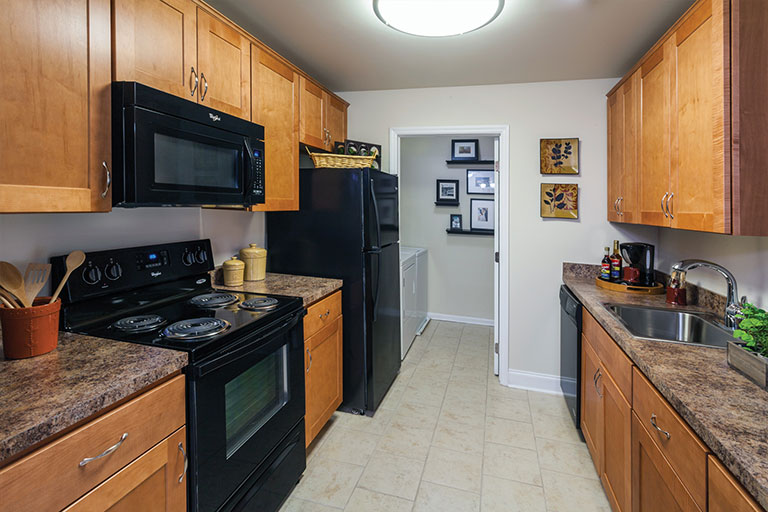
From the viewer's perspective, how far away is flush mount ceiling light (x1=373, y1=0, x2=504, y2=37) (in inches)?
62.4

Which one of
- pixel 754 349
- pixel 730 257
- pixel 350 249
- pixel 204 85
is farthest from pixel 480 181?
pixel 754 349

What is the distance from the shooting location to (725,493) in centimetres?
81

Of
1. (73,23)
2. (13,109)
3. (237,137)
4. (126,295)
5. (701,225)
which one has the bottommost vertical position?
(126,295)

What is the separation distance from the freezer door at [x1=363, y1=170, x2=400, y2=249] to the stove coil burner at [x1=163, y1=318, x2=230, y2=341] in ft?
3.76

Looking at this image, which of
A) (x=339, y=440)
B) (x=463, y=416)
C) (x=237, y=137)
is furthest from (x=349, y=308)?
(x=237, y=137)

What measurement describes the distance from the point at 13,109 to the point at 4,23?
8.6 inches

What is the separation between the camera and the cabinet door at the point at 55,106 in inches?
40.9

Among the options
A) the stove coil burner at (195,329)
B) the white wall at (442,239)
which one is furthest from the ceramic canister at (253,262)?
the white wall at (442,239)

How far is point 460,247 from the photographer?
15.3 feet

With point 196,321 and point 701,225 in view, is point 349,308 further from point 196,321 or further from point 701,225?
point 701,225

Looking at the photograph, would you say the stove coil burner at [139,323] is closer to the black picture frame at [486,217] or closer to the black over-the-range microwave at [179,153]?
the black over-the-range microwave at [179,153]

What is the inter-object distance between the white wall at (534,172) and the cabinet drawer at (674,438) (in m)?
1.65

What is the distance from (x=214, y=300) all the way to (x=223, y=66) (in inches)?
42.3

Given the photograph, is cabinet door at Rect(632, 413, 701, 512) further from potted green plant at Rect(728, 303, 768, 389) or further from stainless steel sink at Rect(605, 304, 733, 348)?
stainless steel sink at Rect(605, 304, 733, 348)
